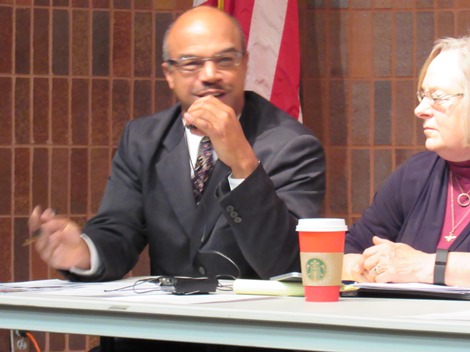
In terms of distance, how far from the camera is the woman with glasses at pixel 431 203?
221 centimetres

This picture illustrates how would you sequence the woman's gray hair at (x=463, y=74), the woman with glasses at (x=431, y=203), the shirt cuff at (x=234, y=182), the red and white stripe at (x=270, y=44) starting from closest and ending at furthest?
the shirt cuff at (x=234, y=182), the woman with glasses at (x=431, y=203), the woman's gray hair at (x=463, y=74), the red and white stripe at (x=270, y=44)

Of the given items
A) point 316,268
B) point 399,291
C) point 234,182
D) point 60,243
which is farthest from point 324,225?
point 60,243

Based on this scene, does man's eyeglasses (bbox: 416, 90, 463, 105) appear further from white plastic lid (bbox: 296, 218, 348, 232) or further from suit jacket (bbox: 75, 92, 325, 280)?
white plastic lid (bbox: 296, 218, 348, 232)

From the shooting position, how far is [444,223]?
8.07 feet

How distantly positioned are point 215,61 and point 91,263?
67 centimetres

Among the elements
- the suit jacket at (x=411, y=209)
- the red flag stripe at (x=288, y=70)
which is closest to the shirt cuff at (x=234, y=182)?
the suit jacket at (x=411, y=209)

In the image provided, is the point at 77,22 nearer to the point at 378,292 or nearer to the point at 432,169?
the point at 432,169

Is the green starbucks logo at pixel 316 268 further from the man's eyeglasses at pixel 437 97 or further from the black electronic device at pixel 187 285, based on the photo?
the man's eyeglasses at pixel 437 97

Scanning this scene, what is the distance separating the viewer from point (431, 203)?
250 cm

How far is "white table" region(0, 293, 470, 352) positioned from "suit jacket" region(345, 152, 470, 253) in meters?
0.82

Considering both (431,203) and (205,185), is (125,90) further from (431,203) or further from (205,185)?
(431,203)

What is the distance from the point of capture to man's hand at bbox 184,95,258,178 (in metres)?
2.08

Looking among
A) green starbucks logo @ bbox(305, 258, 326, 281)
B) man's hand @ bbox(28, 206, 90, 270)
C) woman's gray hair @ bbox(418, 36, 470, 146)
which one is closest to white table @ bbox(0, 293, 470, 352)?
green starbucks logo @ bbox(305, 258, 326, 281)

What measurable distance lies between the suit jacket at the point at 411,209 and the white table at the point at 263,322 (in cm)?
82
